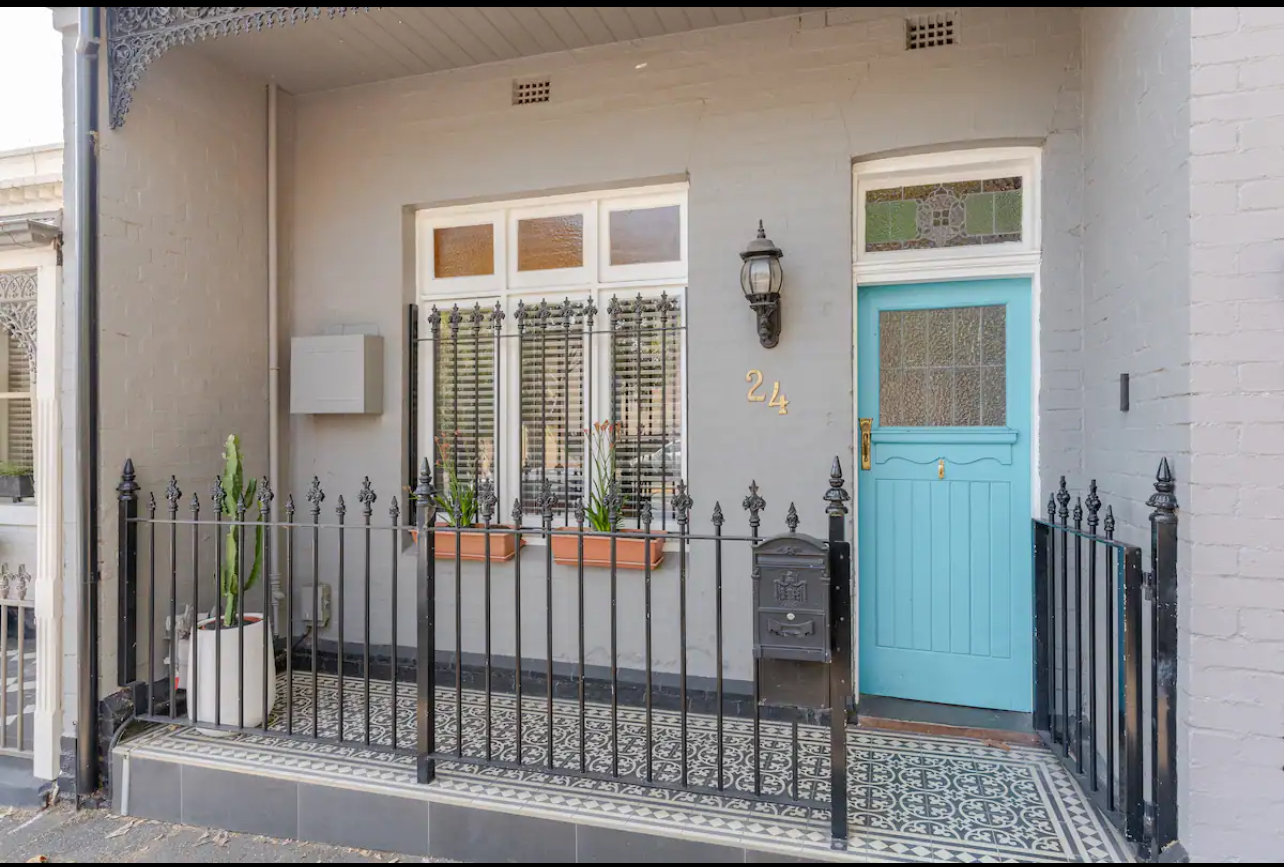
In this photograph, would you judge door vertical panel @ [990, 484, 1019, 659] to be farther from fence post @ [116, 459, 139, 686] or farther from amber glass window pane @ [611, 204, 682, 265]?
fence post @ [116, 459, 139, 686]

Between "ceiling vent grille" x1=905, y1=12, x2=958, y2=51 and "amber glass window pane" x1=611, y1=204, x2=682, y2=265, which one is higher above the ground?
"ceiling vent grille" x1=905, y1=12, x2=958, y2=51

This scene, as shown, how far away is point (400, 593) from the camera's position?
4277 millimetres

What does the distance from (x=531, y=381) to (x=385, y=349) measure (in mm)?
943

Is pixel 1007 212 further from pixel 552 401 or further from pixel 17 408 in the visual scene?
pixel 17 408

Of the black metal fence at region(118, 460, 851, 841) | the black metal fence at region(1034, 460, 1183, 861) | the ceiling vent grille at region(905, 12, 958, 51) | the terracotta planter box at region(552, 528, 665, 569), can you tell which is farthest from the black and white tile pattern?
the ceiling vent grille at region(905, 12, 958, 51)

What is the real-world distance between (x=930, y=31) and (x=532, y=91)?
85.9 inches

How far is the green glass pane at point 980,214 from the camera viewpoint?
11.6 ft

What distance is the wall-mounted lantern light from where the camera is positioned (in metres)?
3.48

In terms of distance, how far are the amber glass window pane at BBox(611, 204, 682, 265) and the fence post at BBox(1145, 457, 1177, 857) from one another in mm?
2617

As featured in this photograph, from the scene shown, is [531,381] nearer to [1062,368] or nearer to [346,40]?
[346,40]

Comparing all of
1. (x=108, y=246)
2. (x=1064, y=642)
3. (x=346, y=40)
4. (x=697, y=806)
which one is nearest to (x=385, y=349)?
(x=108, y=246)

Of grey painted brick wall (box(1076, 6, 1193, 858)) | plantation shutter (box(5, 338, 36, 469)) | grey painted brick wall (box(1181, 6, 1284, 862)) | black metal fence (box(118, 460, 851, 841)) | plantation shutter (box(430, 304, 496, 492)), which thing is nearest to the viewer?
grey painted brick wall (box(1181, 6, 1284, 862))

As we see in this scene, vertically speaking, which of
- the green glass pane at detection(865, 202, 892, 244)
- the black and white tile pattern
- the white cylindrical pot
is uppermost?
the green glass pane at detection(865, 202, 892, 244)

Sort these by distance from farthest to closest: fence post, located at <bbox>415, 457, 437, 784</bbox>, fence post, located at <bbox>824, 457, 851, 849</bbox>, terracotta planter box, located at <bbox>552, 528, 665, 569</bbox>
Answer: terracotta planter box, located at <bbox>552, 528, 665, 569</bbox>
fence post, located at <bbox>415, 457, 437, 784</bbox>
fence post, located at <bbox>824, 457, 851, 849</bbox>
